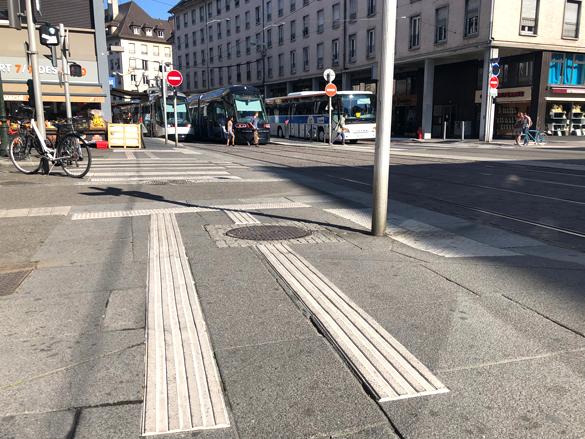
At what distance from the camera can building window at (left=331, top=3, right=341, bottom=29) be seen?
48.5 meters

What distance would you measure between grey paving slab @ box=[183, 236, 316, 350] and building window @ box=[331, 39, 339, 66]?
47.0 m

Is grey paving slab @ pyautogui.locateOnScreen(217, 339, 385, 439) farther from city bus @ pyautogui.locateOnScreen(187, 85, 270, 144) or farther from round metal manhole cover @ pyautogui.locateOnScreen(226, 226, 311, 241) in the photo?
city bus @ pyautogui.locateOnScreen(187, 85, 270, 144)

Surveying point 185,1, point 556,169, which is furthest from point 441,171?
point 185,1

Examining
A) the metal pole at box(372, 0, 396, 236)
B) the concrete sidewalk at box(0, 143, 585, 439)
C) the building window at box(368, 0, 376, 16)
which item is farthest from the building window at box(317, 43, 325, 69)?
the concrete sidewalk at box(0, 143, 585, 439)

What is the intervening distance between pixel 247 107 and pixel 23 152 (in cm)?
1914

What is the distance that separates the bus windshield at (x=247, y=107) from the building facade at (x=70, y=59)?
7.44 m

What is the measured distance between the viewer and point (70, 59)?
2844cm

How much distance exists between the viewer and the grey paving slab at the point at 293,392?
8.04 ft

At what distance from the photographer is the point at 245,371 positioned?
296 cm

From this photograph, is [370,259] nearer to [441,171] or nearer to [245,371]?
[245,371]

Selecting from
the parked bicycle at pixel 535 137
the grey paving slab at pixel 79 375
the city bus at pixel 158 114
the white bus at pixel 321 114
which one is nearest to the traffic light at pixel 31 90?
the grey paving slab at pixel 79 375

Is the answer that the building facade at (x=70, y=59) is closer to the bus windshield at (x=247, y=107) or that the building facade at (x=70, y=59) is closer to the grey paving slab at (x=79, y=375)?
the bus windshield at (x=247, y=107)

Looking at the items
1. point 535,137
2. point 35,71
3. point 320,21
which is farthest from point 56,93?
point 320,21

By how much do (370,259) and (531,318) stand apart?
187 centimetres
